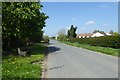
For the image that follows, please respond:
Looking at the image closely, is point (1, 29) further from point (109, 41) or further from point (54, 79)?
point (109, 41)

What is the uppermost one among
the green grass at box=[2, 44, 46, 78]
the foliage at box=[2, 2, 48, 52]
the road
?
the foliage at box=[2, 2, 48, 52]

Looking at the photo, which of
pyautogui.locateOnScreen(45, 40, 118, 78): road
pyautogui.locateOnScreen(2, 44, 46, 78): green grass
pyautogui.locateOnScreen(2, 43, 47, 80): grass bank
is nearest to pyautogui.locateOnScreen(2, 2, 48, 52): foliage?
pyautogui.locateOnScreen(45, 40, 118, 78): road

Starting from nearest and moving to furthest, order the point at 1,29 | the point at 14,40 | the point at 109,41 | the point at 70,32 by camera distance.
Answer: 1. the point at 1,29
2. the point at 14,40
3. the point at 109,41
4. the point at 70,32

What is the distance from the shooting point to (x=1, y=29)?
2364 centimetres

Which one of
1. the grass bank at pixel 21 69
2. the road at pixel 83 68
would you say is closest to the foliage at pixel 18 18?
the road at pixel 83 68

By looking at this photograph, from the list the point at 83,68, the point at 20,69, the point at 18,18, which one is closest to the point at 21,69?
the point at 20,69

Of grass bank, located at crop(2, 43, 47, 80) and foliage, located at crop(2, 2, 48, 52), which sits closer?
grass bank, located at crop(2, 43, 47, 80)

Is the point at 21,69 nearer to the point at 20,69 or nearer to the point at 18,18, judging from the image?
the point at 20,69

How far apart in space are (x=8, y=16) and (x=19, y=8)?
2092 millimetres

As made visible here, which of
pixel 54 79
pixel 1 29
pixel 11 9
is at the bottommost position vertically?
pixel 54 79

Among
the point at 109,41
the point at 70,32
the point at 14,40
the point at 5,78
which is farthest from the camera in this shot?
the point at 70,32

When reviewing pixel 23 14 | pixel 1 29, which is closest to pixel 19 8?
pixel 23 14

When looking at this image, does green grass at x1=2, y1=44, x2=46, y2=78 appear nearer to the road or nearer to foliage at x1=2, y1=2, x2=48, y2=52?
the road

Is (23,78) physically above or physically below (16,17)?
below
